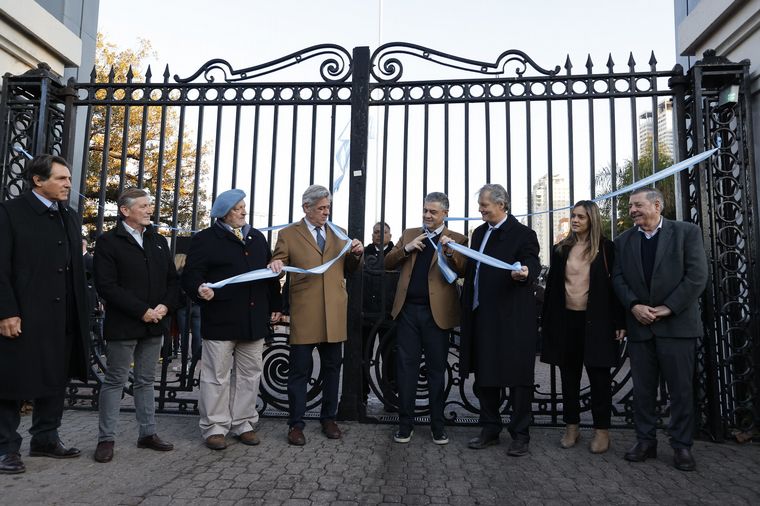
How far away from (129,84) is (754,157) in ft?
19.4

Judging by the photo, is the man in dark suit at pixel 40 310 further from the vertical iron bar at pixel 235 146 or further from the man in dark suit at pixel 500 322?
the man in dark suit at pixel 500 322

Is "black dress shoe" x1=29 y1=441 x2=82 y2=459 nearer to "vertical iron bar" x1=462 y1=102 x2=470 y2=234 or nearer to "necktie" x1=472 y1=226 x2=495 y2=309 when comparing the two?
"necktie" x1=472 y1=226 x2=495 y2=309

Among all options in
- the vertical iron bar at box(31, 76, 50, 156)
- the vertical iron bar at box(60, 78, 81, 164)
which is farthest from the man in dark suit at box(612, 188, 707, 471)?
the vertical iron bar at box(31, 76, 50, 156)

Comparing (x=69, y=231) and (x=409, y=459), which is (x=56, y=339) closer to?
(x=69, y=231)

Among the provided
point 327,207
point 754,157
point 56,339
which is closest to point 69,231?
point 56,339

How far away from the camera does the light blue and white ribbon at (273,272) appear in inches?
171

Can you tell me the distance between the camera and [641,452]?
13.5 feet

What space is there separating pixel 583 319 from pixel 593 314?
12 centimetres

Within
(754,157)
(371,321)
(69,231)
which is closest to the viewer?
(69,231)

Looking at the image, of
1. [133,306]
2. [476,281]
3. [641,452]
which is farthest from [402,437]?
[133,306]

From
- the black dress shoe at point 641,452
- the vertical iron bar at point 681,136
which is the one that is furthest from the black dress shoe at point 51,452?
the vertical iron bar at point 681,136

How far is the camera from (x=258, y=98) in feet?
18.4

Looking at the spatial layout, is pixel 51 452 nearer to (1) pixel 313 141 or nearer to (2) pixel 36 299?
(2) pixel 36 299

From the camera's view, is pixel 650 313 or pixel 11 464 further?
pixel 650 313
